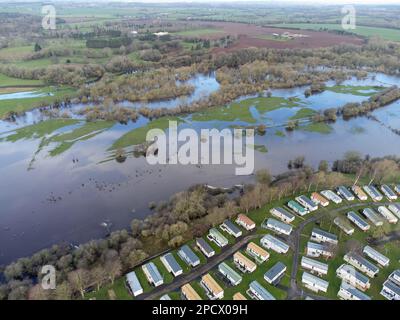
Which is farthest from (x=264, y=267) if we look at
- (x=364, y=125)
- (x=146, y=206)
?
(x=364, y=125)

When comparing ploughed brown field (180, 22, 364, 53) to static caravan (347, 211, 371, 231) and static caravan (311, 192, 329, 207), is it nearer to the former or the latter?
static caravan (311, 192, 329, 207)

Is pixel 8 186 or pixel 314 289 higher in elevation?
pixel 8 186

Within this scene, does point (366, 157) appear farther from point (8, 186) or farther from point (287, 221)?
point (8, 186)

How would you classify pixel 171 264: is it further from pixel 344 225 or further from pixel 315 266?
pixel 344 225

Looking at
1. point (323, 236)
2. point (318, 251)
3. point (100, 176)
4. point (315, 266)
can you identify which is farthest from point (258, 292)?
point (100, 176)

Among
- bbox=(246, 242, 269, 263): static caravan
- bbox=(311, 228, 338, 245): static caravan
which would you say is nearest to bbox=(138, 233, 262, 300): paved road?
bbox=(246, 242, 269, 263): static caravan
